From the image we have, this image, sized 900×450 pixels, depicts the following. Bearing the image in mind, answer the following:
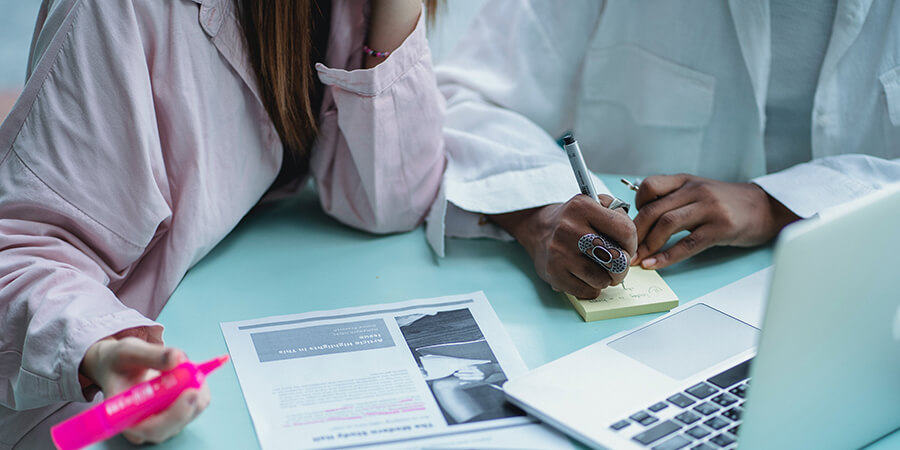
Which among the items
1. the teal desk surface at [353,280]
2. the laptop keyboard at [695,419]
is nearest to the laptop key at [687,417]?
the laptop keyboard at [695,419]

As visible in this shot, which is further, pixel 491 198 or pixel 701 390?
pixel 491 198

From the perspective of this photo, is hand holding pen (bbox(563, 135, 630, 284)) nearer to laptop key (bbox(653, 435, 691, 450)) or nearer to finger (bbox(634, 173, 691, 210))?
finger (bbox(634, 173, 691, 210))

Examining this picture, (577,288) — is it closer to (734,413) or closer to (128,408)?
(734,413)

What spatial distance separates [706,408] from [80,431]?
0.44 meters

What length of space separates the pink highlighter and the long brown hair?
371 millimetres

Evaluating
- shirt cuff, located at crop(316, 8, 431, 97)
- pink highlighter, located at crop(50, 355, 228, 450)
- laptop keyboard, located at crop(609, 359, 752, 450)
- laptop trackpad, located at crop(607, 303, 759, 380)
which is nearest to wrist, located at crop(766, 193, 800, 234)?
laptop trackpad, located at crop(607, 303, 759, 380)

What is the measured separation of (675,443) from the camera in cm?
54

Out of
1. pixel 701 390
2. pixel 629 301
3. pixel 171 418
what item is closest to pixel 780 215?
pixel 629 301

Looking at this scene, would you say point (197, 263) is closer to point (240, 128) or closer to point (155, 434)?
point (240, 128)

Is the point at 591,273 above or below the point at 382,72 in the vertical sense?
below

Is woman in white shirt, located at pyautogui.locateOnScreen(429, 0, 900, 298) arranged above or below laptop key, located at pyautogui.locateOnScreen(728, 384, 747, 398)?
above

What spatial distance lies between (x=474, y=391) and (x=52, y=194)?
0.40m

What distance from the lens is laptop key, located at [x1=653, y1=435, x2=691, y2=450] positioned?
1.76 ft

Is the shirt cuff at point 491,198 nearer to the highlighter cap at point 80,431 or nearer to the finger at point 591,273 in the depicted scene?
the finger at point 591,273
